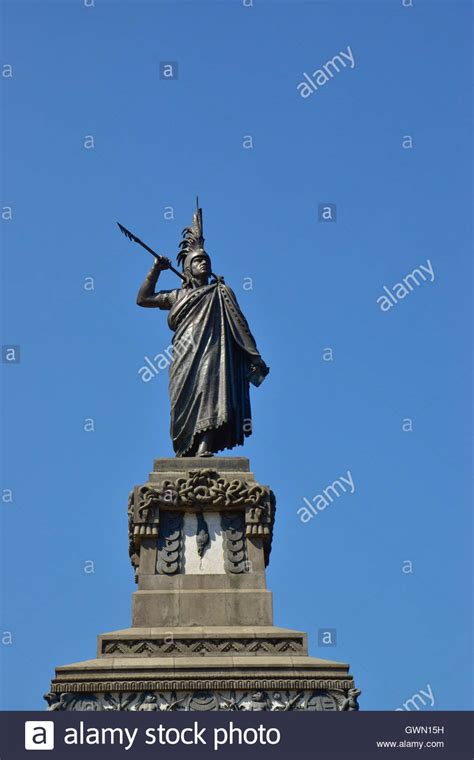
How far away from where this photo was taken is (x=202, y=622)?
25.8m

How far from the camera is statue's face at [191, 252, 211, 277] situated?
30562 mm

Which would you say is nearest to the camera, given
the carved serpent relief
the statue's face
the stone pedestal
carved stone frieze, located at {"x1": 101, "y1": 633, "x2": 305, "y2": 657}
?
the stone pedestal

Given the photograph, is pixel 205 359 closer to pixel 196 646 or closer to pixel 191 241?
pixel 191 241

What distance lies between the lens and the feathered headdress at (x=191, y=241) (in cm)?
3106

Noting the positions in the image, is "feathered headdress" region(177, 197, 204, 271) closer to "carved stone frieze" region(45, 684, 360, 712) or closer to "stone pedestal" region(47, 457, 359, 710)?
"stone pedestal" region(47, 457, 359, 710)

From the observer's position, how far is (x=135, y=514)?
27.0m

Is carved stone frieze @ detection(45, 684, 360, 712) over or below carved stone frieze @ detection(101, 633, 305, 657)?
below

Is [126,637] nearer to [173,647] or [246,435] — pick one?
[173,647]

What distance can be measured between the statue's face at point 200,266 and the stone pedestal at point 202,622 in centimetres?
472

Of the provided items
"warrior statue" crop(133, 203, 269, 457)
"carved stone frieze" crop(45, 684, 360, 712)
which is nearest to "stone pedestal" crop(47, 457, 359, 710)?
"carved stone frieze" crop(45, 684, 360, 712)

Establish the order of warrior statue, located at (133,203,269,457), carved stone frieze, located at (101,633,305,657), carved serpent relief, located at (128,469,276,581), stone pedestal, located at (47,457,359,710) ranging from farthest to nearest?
warrior statue, located at (133,203,269,457), carved serpent relief, located at (128,469,276,581), carved stone frieze, located at (101,633,305,657), stone pedestal, located at (47,457,359,710)

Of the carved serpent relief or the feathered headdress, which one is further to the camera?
the feathered headdress

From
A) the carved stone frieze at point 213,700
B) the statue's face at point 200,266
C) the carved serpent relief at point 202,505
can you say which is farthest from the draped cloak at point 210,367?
the carved stone frieze at point 213,700
